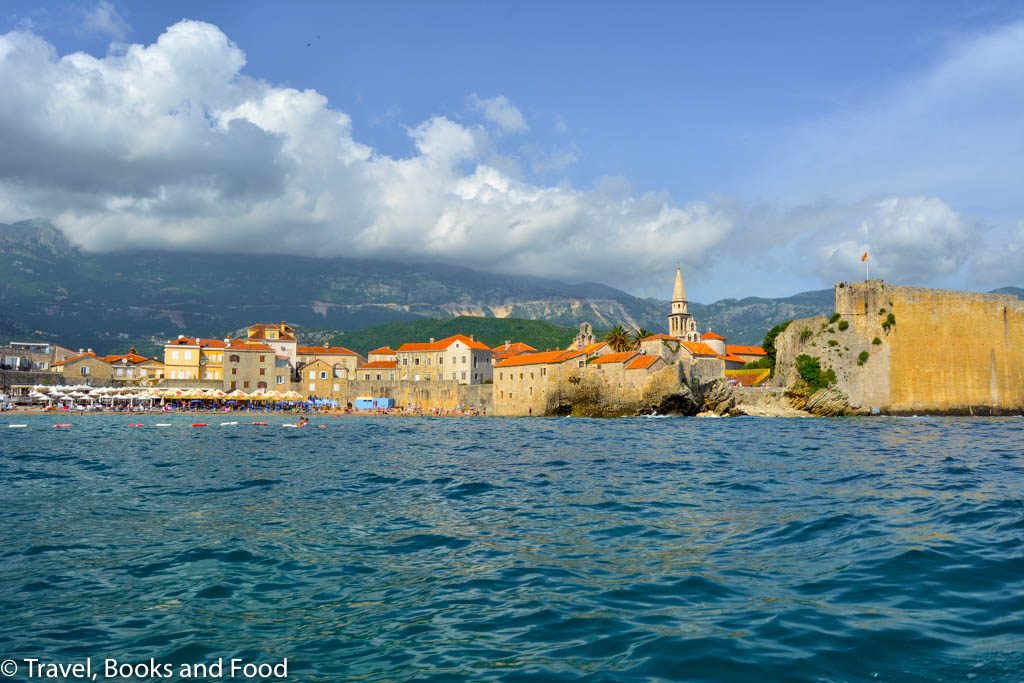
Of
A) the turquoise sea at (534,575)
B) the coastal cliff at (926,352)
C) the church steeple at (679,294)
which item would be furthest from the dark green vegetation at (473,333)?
the turquoise sea at (534,575)

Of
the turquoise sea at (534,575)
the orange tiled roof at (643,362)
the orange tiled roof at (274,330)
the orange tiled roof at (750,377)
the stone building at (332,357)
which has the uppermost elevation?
the orange tiled roof at (274,330)

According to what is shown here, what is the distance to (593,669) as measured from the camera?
5.12 metres

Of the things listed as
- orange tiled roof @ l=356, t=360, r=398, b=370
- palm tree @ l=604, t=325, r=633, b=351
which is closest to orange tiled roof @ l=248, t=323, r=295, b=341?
orange tiled roof @ l=356, t=360, r=398, b=370

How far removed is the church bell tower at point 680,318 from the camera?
319ft

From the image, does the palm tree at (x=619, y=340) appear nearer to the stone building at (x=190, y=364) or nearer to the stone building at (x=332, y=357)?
the stone building at (x=332, y=357)

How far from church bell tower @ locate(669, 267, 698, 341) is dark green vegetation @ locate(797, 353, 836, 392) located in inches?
1523

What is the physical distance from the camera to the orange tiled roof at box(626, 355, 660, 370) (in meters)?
57.7

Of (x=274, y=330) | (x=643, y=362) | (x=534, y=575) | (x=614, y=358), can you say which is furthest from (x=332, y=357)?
(x=534, y=575)

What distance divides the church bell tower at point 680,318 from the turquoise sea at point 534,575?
82.1 metres

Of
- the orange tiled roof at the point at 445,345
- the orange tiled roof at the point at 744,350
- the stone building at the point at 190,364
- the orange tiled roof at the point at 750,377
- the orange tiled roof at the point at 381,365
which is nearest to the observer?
the orange tiled roof at the point at 750,377

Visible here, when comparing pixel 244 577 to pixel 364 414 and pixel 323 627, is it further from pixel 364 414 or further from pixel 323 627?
pixel 364 414

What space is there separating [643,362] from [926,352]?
67.2ft

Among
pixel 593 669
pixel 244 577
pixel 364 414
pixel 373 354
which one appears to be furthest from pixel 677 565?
pixel 373 354

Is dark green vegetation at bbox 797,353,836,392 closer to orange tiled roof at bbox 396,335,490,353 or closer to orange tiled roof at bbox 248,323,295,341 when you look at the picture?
orange tiled roof at bbox 396,335,490,353
